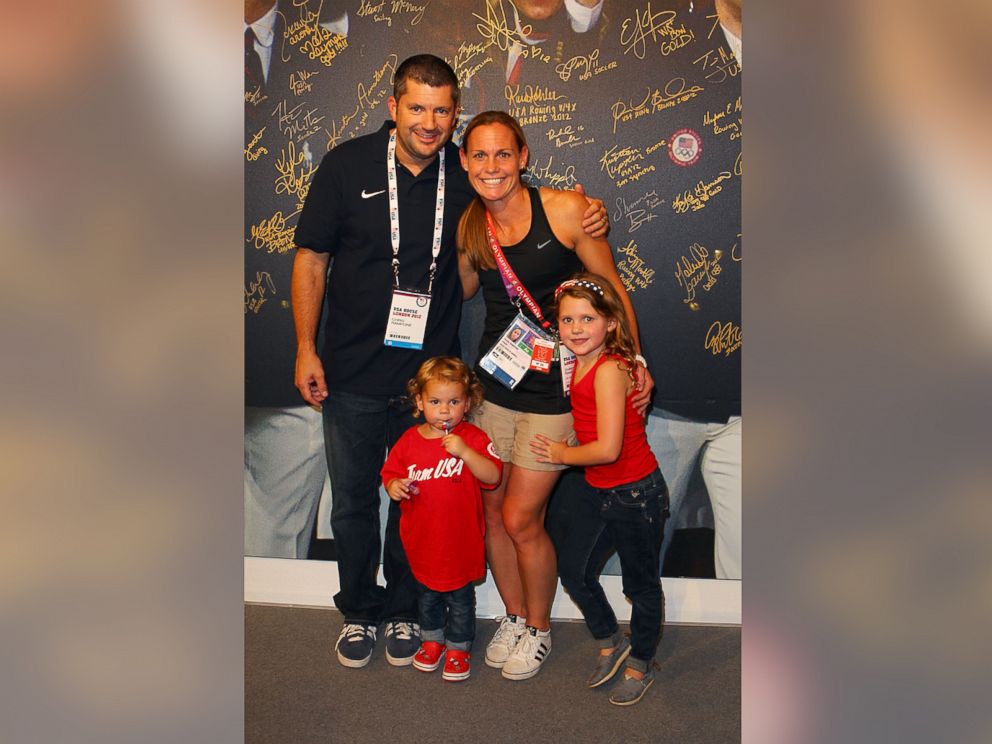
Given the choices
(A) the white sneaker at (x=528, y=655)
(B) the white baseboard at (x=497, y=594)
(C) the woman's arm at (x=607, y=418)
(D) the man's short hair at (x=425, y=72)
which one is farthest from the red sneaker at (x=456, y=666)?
(D) the man's short hair at (x=425, y=72)

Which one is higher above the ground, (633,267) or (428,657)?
(633,267)

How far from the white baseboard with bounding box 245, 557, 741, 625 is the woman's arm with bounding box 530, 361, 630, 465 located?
102cm

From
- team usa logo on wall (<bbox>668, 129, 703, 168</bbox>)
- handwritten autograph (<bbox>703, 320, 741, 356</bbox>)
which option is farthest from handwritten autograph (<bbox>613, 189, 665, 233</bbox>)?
handwritten autograph (<bbox>703, 320, 741, 356</bbox>)

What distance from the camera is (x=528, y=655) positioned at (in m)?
2.89

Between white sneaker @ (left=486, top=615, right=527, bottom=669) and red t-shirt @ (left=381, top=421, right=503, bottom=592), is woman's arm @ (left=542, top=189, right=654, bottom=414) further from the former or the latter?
white sneaker @ (left=486, top=615, right=527, bottom=669)

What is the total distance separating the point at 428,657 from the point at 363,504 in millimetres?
578

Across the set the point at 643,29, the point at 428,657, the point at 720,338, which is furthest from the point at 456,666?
the point at 643,29

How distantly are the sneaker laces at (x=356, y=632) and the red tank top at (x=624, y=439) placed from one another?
3.38 feet

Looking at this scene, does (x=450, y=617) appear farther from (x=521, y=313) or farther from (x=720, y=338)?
(x=720, y=338)

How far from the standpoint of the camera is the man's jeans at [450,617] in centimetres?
288

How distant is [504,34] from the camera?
129 inches

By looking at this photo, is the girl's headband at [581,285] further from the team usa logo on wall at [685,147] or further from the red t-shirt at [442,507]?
the team usa logo on wall at [685,147]

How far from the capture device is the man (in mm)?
2861
